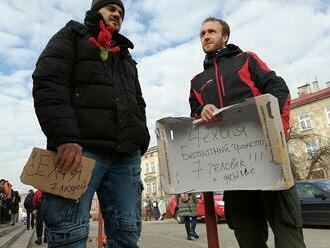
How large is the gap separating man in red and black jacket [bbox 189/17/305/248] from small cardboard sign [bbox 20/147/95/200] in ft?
3.20

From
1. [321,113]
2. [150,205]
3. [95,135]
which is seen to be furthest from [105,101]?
[321,113]

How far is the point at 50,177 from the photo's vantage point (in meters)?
2.40

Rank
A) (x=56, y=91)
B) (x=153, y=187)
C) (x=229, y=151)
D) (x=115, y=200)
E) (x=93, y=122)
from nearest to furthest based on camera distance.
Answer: (x=56, y=91)
(x=93, y=122)
(x=115, y=200)
(x=229, y=151)
(x=153, y=187)

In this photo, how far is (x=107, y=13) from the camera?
3031 millimetres

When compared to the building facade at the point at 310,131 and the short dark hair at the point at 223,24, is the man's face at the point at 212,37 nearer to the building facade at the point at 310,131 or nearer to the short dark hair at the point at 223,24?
the short dark hair at the point at 223,24

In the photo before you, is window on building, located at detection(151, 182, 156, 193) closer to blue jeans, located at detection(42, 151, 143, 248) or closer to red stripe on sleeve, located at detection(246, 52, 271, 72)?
red stripe on sleeve, located at detection(246, 52, 271, 72)

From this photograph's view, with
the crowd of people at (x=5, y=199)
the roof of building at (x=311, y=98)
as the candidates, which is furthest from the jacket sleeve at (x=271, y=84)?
the roof of building at (x=311, y=98)

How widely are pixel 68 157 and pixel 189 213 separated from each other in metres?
9.52

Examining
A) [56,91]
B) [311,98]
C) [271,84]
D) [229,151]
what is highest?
[311,98]

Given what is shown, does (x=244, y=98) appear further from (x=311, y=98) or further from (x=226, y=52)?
(x=311, y=98)

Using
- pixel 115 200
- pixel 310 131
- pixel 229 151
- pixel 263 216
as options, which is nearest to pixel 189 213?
pixel 263 216

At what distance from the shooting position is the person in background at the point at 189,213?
11266mm

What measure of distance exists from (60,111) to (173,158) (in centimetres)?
100

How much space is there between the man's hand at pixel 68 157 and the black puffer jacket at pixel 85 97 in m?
0.04
